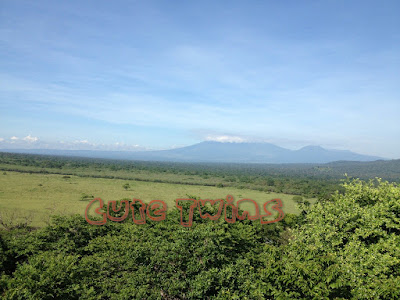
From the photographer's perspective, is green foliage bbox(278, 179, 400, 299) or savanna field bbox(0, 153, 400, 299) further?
savanna field bbox(0, 153, 400, 299)

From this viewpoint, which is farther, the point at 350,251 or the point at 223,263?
the point at 223,263

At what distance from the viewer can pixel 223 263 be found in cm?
1369

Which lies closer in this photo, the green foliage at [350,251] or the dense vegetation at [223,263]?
the green foliage at [350,251]

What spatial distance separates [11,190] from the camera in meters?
54.9

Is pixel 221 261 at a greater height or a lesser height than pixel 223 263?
greater

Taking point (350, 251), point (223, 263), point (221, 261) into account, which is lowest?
point (223, 263)

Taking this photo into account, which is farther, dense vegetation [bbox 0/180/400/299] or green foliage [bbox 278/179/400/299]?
dense vegetation [bbox 0/180/400/299]

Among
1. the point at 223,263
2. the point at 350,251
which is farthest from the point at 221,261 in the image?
the point at 350,251

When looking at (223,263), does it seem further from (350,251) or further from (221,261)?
(350,251)

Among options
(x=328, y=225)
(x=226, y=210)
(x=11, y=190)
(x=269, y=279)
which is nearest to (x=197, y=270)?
(x=269, y=279)

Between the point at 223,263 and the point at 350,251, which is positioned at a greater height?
the point at 350,251

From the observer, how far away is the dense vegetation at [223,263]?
8953mm

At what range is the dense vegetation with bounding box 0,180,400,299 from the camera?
352 inches

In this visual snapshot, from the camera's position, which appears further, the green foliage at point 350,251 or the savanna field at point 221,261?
the savanna field at point 221,261
